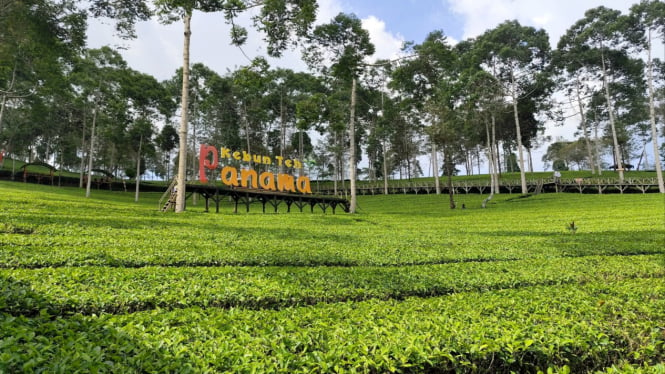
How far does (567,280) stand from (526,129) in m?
42.2

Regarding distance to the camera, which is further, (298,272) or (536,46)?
(536,46)

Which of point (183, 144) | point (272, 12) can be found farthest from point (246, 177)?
point (272, 12)

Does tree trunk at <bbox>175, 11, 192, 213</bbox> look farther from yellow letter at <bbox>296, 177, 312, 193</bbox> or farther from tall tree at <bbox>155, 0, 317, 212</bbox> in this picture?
yellow letter at <bbox>296, 177, 312, 193</bbox>

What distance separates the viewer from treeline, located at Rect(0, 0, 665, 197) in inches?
557

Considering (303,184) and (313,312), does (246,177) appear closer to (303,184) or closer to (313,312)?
(303,184)

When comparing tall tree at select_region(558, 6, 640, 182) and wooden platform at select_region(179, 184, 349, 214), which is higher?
tall tree at select_region(558, 6, 640, 182)

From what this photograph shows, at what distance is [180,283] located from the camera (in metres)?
4.28

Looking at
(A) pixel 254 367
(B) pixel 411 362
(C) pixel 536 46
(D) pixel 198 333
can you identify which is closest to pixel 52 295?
(D) pixel 198 333

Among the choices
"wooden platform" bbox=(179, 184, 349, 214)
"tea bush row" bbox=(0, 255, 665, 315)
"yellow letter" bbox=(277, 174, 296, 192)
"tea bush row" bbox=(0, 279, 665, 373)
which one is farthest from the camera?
"yellow letter" bbox=(277, 174, 296, 192)

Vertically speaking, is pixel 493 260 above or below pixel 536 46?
below

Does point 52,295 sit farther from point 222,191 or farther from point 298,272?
point 222,191

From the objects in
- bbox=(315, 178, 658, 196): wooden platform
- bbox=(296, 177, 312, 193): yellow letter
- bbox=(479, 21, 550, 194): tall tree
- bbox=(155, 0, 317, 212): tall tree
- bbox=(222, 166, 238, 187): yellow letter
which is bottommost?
bbox=(315, 178, 658, 196): wooden platform

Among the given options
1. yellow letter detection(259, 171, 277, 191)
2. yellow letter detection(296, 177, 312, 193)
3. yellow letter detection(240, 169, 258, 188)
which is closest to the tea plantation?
yellow letter detection(240, 169, 258, 188)

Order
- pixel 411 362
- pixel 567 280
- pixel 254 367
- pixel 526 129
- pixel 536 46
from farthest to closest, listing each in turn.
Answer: pixel 526 129 → pixel 536 46 → pixel 567 280 → pixel 411 362 → pixel 254 367
